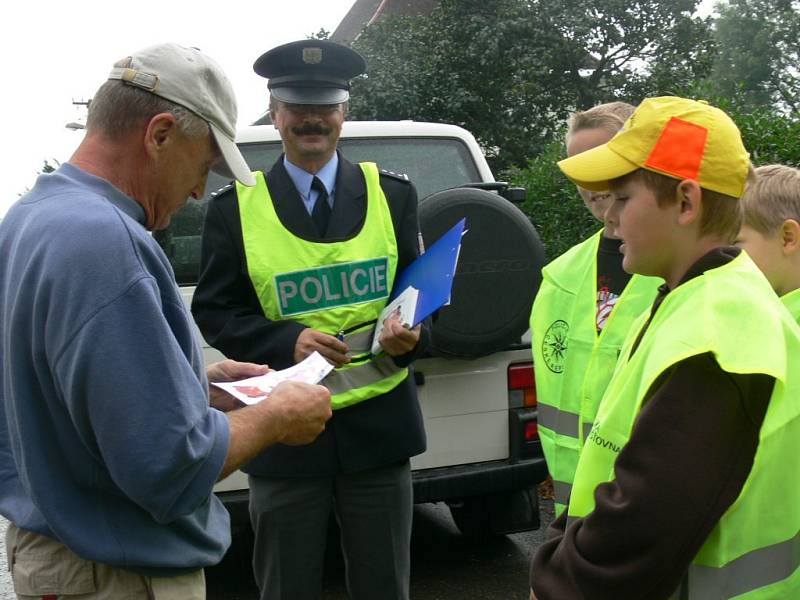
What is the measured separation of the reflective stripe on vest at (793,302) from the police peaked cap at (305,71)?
5.25 feet

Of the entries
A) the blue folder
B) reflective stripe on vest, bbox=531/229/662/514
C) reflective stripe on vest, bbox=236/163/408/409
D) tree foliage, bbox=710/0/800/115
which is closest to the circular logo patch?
reflective stripe on vest, bbox=531/229/662/514

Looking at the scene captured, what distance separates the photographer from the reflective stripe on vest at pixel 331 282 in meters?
2.83

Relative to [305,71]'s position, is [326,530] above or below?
below

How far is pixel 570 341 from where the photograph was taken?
263cm

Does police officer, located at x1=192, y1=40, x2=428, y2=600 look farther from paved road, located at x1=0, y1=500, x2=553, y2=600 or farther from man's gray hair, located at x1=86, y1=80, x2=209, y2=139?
paved road, located at x1=0, y1=500, x2=553, y2=600

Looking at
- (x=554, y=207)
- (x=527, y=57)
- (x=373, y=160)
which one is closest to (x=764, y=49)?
(x=527, y=57)

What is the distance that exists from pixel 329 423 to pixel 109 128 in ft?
4.42

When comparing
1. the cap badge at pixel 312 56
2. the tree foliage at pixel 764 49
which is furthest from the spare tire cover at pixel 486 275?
the tree foliage at pixel 764 49

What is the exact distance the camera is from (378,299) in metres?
2.91

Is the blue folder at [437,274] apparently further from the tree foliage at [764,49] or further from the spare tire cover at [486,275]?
the tree foliage at [764,49]

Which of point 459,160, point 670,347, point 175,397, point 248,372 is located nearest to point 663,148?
point 670,347

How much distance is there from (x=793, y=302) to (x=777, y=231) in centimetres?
22

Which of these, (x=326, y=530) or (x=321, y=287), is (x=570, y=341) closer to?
(x=321, y=287)

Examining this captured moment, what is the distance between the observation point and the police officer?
2.81 meters
